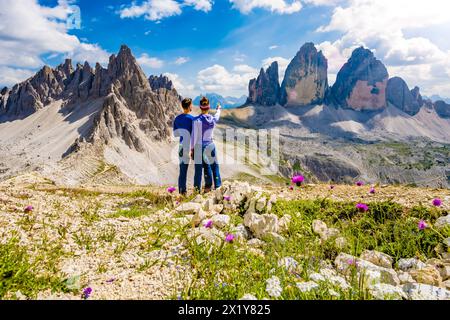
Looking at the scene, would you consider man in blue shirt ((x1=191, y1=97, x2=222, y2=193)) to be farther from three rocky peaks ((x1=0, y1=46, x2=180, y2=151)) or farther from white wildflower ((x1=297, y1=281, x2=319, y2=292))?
three rocky peaks ((x1=0, y1=46, x2=180, y2=151))

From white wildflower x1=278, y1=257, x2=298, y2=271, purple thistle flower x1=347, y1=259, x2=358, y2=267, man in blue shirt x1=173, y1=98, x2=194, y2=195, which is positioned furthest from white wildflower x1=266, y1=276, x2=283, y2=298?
man in blue shirt x1=173, y1=98, x2=194, y2=195

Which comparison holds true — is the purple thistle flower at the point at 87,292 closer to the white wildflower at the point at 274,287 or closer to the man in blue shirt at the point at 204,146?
the white wildflower at the point at 274,287

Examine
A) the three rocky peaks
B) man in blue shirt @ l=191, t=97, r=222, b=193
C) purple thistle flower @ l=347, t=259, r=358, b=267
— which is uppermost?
the three rocky peaks

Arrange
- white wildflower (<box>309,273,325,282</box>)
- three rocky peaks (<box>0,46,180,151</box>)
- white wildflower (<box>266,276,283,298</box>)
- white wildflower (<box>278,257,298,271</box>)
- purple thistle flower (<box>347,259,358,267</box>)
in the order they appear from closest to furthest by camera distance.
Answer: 1. white wildflower (<box>266,276,283,298</box>)
2. white wildflower (<box>309,273,325,282</box>)
3. purple thistle flower (<box>347,259,358,267</box>)
4. white wildflower (<box>278,257,298,271</box>)
5. three rocky peaks (<box>0,46,180,151</box>)

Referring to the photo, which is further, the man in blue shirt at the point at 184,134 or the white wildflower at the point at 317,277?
the man in blue shirt at the point at 184,134

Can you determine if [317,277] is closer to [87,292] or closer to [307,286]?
[307,286]

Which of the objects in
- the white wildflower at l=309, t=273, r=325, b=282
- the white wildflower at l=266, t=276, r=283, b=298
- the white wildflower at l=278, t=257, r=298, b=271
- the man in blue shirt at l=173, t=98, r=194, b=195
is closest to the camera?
the white wildflower at l=266, t=276, r=283, b=298

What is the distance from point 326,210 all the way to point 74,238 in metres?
6.49

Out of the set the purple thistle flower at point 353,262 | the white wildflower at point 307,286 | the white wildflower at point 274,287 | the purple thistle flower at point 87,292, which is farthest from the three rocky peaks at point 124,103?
the white wildflower at point 307,286

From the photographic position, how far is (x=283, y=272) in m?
4.48

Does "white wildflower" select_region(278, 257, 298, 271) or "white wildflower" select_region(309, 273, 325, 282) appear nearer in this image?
"white wildflower" select_region(309, 273, 325, 282)
